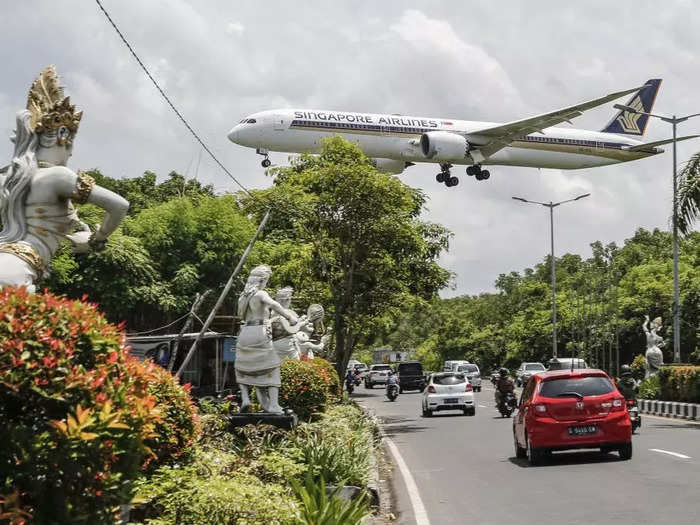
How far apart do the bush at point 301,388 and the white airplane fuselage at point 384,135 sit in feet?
83.2

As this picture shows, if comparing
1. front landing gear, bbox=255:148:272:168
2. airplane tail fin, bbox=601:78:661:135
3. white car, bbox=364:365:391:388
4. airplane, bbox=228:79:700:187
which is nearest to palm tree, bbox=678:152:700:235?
airplane, bbox=228:79:700:187

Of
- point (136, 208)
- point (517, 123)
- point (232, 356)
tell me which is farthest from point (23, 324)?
point (136, 208)

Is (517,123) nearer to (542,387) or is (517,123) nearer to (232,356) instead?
(232,356)

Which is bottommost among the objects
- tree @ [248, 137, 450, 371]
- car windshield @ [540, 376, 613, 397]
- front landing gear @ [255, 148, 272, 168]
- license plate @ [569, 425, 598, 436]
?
license plate @ [569, 425, 598, 436]

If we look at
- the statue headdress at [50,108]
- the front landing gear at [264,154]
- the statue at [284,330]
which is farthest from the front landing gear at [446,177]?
the statue headdress at [50,108]

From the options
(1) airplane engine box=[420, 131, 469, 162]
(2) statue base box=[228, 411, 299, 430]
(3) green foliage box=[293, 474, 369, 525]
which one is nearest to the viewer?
(3) green foliage box=[293, 474, 369, 525]

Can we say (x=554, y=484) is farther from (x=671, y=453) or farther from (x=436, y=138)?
(x=436, y=138)

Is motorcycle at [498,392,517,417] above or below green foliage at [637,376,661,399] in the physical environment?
below

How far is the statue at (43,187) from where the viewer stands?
20.1 ft

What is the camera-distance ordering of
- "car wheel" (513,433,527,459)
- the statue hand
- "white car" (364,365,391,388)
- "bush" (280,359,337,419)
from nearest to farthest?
the statue hand, "car wheel" (513,433,527,459), "bush" (280,359,337,419), "white car" (364,365,391,388)

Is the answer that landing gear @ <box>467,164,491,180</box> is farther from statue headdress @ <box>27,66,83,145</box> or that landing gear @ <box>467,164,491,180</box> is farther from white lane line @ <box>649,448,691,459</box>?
statue headdress @ <box>27,66,83,145</box>

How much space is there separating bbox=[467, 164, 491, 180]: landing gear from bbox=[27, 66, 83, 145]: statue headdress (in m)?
43.1

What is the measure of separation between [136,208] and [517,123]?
18963 millimetres

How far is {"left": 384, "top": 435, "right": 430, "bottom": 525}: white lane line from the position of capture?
410 inches
